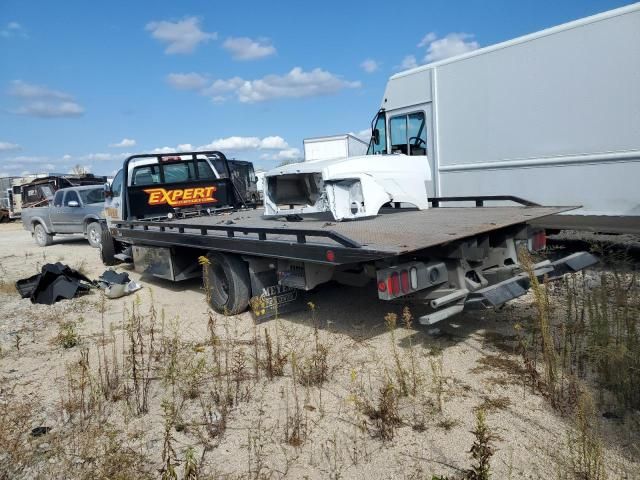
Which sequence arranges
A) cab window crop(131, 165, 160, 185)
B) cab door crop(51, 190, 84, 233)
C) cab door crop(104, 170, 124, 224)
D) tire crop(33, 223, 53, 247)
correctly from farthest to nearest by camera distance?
tire crop(33, 223, 53, 247) < cab door crop(51, 190, 84, 233) < cab door crop(104, 170, 124, 224) < cab window crop(131, 165, 160, 185)

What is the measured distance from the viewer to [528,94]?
741cm

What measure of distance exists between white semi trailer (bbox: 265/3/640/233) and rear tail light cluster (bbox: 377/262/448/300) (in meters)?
1.64

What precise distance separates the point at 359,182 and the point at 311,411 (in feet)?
9.49

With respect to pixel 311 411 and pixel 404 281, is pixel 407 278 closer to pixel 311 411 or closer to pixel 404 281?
pixel 404 281

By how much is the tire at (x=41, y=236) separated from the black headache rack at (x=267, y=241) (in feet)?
30.7

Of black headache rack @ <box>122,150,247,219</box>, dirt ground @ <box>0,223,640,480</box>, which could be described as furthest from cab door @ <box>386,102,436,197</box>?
dirt ground @ <box>0,223,640,480</box>

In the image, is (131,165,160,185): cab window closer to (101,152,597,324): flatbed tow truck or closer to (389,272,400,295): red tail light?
(101,152,597,324): flatbed tow truck

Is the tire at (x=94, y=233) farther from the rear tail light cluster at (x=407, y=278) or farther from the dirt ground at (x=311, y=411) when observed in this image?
the rear tail light cluster at (x=407, y=278)

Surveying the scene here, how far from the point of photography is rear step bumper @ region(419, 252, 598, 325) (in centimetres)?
380

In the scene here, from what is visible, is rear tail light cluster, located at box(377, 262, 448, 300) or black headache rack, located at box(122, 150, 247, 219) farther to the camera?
black headache rack, located at box(122, 150, 247, 219)

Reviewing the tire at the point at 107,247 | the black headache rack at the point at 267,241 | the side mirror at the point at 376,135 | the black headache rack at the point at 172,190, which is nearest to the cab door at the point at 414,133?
the side mirror at the point at 376,135

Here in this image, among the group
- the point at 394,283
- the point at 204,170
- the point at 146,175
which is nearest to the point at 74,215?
the point at 146,175

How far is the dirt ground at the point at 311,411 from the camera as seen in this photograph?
2.80 m

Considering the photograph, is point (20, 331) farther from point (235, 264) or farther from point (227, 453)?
point (227, 453)
